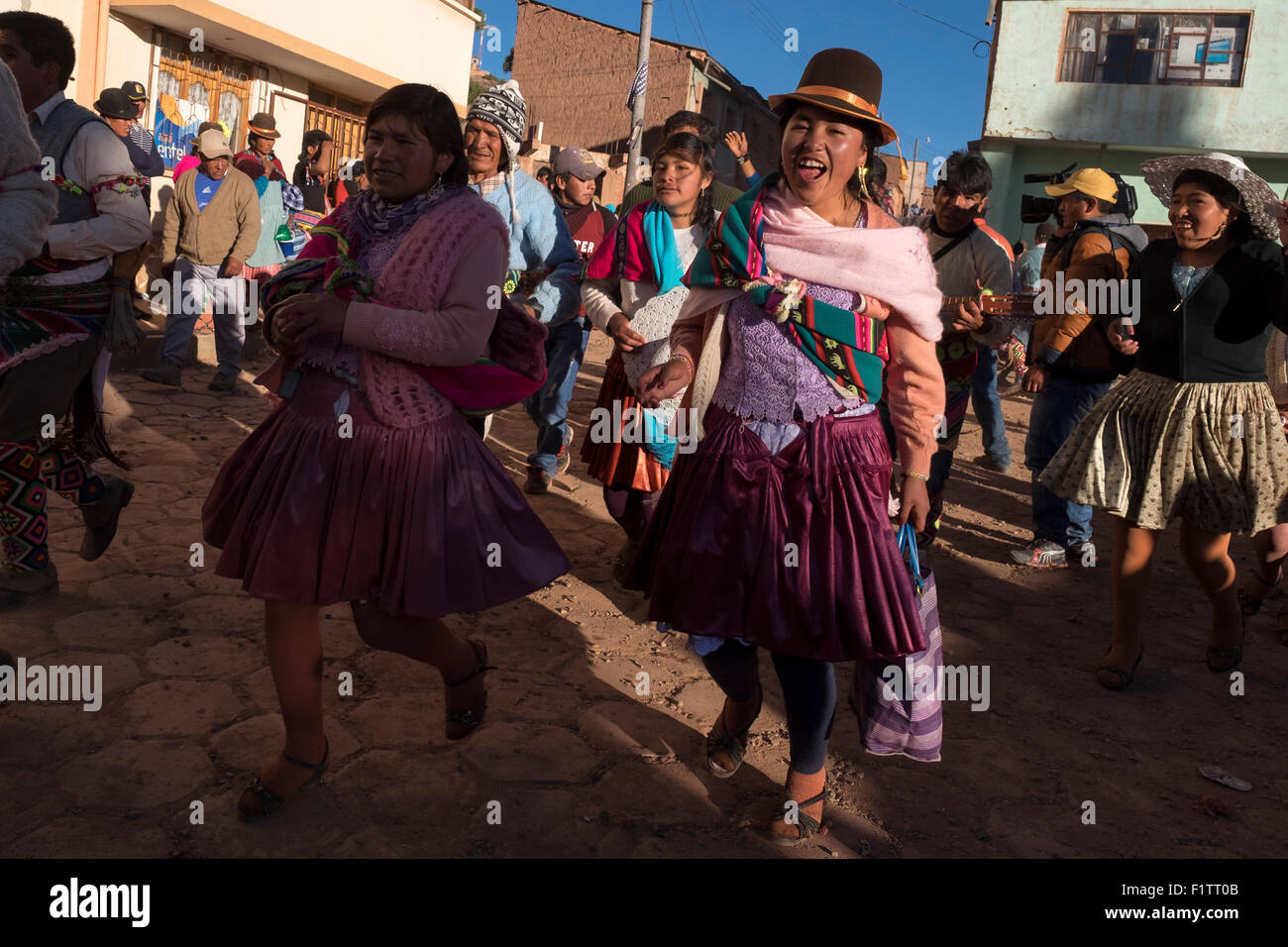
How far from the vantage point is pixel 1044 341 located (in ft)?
17.6

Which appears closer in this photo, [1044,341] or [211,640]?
[211,640]

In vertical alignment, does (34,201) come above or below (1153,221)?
below

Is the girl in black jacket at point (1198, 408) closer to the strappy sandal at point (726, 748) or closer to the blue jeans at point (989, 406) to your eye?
the strappy sandal at point (726, 748)

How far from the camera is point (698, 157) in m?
4.26

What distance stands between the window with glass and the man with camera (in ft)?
60.8

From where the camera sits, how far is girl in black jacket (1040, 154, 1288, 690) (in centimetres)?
377

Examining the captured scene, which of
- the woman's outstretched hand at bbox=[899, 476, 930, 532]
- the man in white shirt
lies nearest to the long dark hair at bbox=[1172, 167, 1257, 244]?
the woman's outstretched hand at bbox=[899, 476, 930, 532]

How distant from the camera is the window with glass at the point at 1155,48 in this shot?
826 inches

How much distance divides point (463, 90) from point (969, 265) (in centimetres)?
1517

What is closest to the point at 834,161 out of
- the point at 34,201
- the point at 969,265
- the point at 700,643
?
the point at 700,643

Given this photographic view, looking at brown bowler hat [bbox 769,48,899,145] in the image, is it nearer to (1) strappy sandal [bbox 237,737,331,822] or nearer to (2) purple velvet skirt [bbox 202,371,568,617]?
(2) purple velvet skirt [bbox 202,371,568,617]

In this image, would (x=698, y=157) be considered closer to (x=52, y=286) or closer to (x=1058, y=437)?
(x=52, y=286)

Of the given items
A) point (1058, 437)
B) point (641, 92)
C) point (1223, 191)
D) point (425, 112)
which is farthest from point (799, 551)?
point (641, 92)

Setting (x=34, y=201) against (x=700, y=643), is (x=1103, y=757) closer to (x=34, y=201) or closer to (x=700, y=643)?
(x=700, y=643)
